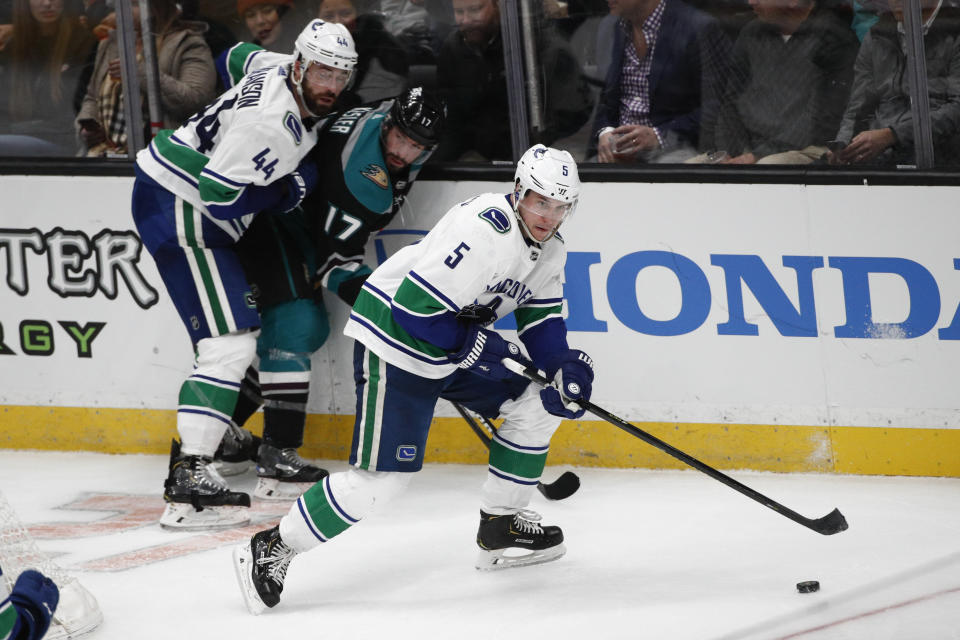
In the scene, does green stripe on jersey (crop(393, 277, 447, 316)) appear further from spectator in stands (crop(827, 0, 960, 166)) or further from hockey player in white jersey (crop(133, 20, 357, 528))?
spectator in stands (crop(827, 0, 960, 166))

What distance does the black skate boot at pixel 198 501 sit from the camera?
3.74 meters

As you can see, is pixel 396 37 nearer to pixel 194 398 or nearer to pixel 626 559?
pixel 194 398

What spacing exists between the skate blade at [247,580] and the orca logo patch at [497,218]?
983 millimetres

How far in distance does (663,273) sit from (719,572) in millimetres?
1132

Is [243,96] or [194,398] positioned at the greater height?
[243,96]

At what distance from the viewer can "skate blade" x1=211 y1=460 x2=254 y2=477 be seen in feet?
14.2

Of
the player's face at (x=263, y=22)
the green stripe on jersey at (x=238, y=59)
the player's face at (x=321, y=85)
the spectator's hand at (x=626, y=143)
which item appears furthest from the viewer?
the player's face at (x=263, y=22)

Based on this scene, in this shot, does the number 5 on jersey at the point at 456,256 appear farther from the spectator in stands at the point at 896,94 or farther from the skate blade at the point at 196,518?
the spectator in stands at the point at 896,94

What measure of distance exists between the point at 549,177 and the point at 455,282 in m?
0.33

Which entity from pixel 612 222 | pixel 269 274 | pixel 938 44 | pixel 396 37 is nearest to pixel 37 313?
pixel 269 274

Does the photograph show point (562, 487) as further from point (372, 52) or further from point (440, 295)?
point (372, 52)

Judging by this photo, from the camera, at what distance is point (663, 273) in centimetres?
400

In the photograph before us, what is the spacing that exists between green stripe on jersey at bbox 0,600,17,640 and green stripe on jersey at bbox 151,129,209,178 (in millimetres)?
2168

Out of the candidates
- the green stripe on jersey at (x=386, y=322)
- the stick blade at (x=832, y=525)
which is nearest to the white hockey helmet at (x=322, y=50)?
the green stripe on jersey at (x=386, y=322)
